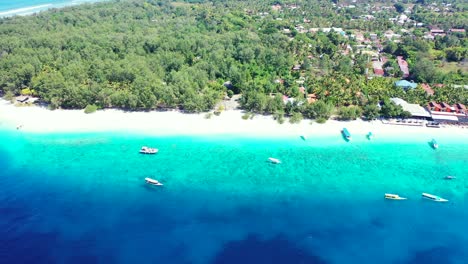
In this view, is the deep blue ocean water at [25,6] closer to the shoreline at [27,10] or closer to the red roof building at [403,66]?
the shoreline at [27,10]

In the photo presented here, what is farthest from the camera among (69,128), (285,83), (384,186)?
(285,83)

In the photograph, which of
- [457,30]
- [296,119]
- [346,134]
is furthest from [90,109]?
[457,30]

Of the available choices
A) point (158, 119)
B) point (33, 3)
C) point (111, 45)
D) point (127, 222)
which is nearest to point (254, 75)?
point (158, 119)

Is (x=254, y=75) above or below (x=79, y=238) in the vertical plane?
above

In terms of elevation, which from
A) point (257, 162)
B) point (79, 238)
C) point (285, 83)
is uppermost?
point (285, 83)

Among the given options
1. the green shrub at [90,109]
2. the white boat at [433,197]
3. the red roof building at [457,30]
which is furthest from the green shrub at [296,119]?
the red roof building at [457,30]

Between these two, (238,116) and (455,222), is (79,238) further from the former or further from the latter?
(455,222)

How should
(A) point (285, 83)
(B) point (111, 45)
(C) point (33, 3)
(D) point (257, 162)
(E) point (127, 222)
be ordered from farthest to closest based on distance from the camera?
(C) point (33, 3) → (B) point (111, 45) → (A) point (285, 83) → (D) point (257, 162) → (E) point (127, 222)
